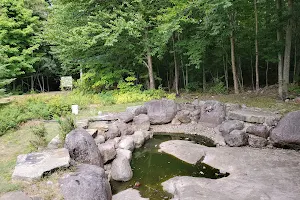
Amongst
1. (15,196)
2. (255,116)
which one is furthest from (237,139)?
(15,196)

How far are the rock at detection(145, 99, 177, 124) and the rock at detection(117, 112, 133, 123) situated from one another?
2.49ft

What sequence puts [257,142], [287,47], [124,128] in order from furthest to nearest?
[287,47] < [124,128] < [257,142]

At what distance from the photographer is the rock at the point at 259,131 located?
21.1 ft

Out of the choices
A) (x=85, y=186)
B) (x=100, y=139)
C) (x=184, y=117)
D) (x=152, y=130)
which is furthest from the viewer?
(x=184, y=117)

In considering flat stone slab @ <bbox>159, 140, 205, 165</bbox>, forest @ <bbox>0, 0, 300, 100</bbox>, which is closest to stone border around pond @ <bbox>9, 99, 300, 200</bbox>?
flat stone slab @ <bbox>159, 140, 205, 165</bbox>

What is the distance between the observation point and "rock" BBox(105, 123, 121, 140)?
6666 millimetres

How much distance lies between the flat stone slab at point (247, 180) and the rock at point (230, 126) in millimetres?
1057

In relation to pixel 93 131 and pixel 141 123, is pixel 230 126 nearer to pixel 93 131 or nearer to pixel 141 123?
pixel 141 123

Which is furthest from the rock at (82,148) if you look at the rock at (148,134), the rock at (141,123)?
the rock at (141,123)

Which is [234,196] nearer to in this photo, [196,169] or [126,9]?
[196,169]

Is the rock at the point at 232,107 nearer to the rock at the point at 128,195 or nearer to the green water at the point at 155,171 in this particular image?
the green water at the point at 155,171

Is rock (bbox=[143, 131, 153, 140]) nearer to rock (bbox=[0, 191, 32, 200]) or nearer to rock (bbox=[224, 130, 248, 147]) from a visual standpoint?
rock (bbox=[224, 130, 248, 147])

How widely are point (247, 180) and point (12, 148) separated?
517 cm

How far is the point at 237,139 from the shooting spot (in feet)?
21.2
